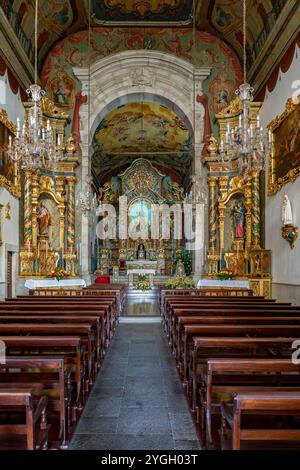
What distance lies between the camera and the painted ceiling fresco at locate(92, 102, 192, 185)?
19.6m

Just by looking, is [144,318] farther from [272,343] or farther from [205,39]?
[205,39]

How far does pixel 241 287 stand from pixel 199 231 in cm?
374

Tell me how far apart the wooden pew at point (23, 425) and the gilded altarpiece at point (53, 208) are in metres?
10.7

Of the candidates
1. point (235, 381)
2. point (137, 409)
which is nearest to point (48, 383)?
point (137, 409)

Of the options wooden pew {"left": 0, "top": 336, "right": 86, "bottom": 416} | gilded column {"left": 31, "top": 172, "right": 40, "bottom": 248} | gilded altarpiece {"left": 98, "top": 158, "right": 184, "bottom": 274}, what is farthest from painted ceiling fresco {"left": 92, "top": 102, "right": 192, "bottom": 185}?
wooden pew {"left": 0, "top": 336, "right": 86, "bottom": 416}

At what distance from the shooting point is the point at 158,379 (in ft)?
17.3

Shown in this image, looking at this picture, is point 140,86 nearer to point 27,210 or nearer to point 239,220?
point 239,220

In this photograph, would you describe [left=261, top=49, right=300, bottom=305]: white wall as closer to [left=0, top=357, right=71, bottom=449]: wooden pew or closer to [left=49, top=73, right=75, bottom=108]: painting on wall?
[left=49, top=73, right=75, bottom=108]: painting on wall

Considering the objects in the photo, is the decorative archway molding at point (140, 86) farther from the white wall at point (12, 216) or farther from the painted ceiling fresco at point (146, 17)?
the white wall at point (12, 216)

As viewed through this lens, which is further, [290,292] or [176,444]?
[290,292]

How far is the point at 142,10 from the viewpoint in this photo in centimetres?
1452

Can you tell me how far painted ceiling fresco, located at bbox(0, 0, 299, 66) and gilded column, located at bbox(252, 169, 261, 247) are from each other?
3.98m

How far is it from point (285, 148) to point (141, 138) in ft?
44.2
